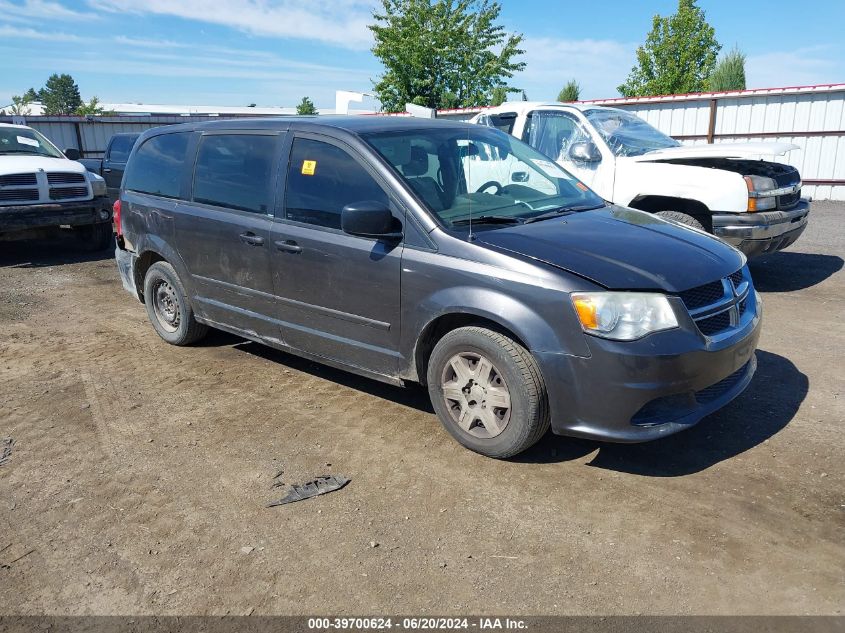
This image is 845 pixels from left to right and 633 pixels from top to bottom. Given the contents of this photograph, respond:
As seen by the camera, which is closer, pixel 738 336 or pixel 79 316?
pixel 738 336

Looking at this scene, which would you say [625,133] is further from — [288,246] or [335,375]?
[288,246]

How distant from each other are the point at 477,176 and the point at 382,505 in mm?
2160

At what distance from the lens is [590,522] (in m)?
3.29

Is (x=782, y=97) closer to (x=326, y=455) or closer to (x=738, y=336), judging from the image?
(x=738, y=336)

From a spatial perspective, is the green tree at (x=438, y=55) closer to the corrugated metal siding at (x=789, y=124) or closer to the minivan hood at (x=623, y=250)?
the corrugated metal siding at (x=789, y=124)

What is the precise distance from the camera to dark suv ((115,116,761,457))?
11.3 feet

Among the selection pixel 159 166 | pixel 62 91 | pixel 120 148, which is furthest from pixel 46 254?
pixel 62 91

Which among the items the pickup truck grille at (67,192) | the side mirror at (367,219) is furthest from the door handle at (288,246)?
the pickup truck grille at (67,192)

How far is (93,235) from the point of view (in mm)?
11047

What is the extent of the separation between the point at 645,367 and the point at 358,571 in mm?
1616

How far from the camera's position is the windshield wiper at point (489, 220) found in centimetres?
404

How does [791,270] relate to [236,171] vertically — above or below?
below

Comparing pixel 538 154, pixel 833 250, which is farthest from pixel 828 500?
pixel 833 250

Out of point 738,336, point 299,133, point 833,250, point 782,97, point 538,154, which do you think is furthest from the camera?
point 782,97
